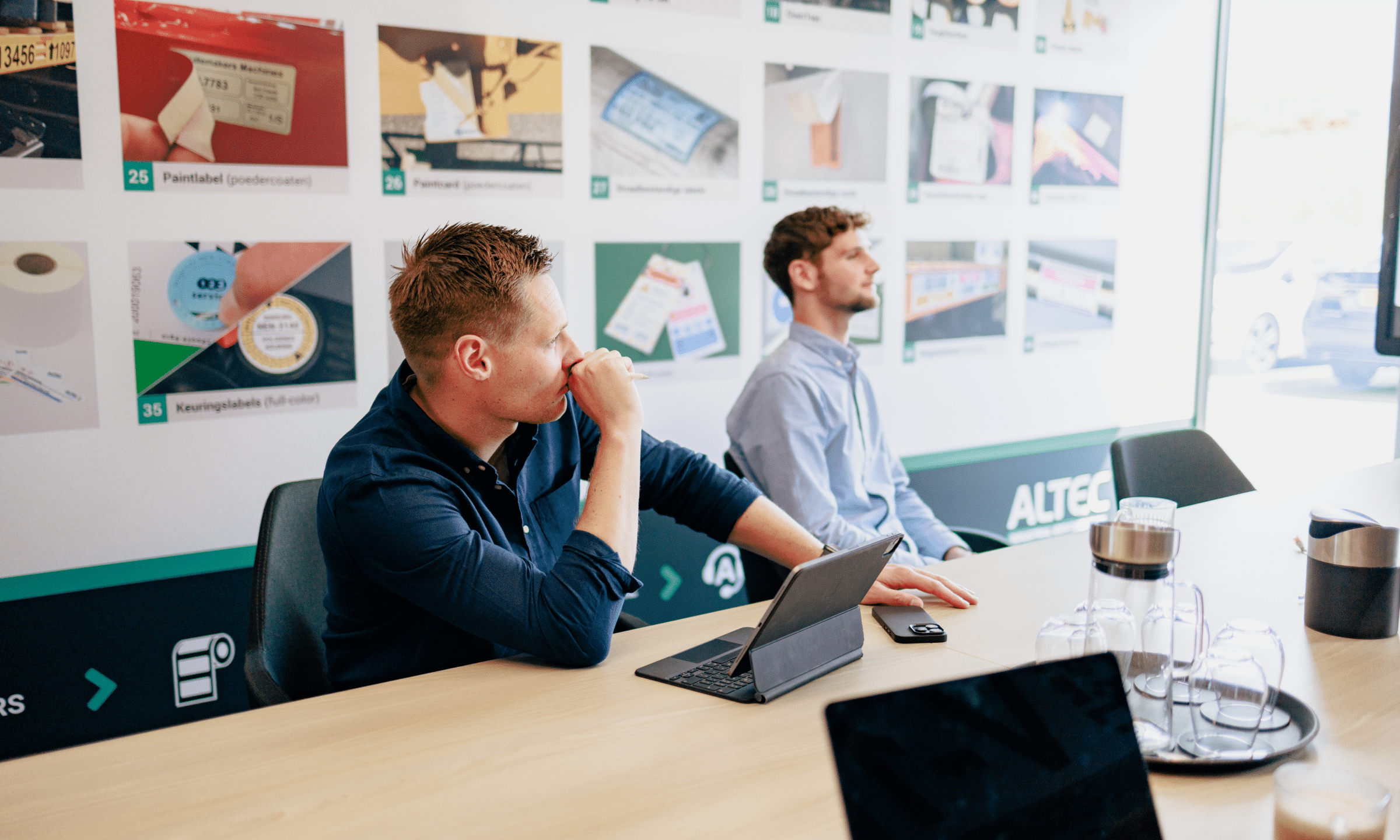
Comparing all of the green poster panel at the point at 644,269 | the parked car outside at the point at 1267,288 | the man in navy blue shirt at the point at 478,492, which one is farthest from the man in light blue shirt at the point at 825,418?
the parked car outside at the point at 1267,288

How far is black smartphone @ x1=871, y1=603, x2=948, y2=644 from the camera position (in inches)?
58.5

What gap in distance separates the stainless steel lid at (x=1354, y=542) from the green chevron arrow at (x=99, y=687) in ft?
8.12

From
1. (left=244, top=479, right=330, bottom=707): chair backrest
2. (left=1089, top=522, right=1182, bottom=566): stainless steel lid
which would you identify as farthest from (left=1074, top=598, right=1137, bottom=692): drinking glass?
(left=244, top=479, right=330, bottom=707): chair backrest

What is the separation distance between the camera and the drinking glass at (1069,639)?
4.00 feet

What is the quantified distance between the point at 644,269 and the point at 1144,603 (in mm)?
1976

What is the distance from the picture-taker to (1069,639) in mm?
1261

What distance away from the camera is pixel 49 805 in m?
1.04

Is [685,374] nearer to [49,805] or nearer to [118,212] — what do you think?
[118,212]

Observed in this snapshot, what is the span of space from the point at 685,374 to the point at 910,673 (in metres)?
1.79

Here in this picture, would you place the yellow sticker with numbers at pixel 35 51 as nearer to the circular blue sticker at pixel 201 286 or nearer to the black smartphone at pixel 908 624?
the circular blue sticker at pixel 201 286

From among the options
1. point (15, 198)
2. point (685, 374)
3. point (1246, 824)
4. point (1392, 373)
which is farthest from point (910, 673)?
point (1392, 373)

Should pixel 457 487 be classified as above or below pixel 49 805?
above

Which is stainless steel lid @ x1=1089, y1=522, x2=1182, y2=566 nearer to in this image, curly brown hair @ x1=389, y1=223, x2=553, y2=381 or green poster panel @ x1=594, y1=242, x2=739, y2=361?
curly brown hair @ x1=389, y1=223, x2=553, y2=381

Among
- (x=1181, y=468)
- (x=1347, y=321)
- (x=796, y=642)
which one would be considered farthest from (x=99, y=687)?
(x=1347, y=321)
